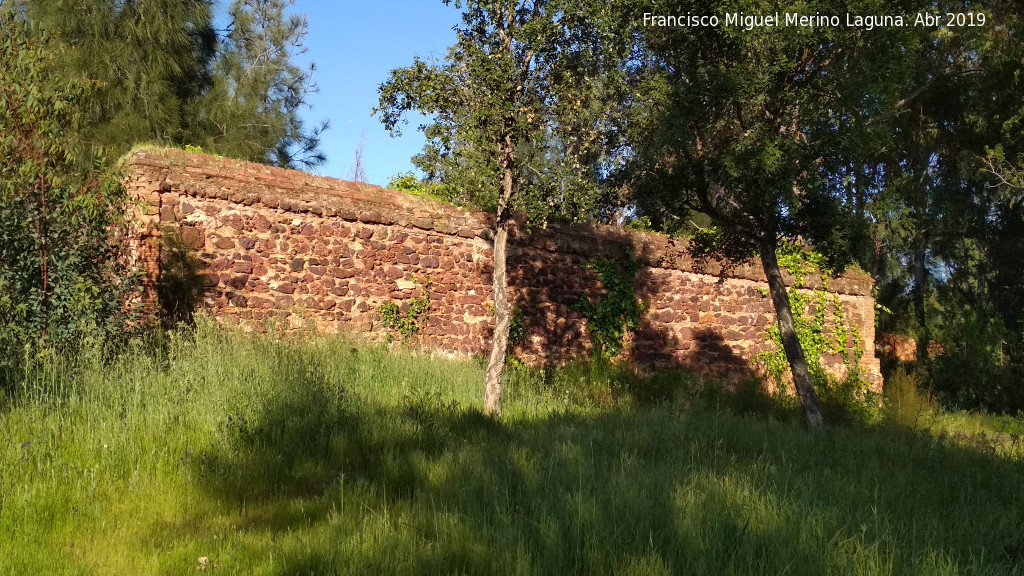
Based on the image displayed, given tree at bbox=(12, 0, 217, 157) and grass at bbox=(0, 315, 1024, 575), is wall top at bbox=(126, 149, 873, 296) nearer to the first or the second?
grass at bbox=(0, 315, 1024, 575)

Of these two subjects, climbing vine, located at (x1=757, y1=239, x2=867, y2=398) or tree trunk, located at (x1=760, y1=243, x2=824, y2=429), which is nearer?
tree trunk, located at (x1=760, y1=243, x2=824, y2=429)

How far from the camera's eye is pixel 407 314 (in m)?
10.9

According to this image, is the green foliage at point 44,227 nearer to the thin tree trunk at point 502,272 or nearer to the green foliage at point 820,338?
the thin tree trunk at point 502,272

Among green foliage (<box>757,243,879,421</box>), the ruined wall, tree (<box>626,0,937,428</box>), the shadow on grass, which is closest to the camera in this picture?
the shadow on grass

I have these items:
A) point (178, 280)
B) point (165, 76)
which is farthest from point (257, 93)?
point (178, 280)

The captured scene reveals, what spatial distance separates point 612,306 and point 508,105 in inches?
224

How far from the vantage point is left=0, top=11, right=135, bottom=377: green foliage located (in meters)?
6.34

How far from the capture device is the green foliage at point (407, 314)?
35.3 ft

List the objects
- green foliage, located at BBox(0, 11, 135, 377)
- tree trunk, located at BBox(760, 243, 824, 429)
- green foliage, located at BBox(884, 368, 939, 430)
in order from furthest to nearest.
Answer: green foliage, located at BBox(884, 368, 939, 430)
tree trunk, located at BBox(760, 243, 824, 429)
green foliage, located at BBox(0, 11, 135, 377)

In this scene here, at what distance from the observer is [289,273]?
32.8 ft

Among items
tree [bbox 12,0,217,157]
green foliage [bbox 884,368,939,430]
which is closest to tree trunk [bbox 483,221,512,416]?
green foliage [bbox 884,368,939,430]

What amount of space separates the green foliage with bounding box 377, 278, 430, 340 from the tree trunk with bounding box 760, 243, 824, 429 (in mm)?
5259

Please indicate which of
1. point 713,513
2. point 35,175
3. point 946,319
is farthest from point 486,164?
point 946,319

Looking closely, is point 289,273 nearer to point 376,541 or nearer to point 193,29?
point 376,541
